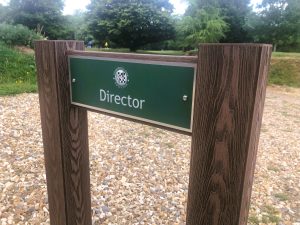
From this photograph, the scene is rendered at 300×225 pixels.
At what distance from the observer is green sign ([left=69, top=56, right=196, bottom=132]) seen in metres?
1.16

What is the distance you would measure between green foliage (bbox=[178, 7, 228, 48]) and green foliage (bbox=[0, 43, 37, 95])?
11.1 m

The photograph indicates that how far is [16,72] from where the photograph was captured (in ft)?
30.6

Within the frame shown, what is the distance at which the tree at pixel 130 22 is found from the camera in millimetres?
21531

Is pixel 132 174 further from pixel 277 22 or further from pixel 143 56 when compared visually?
pixel 277 22

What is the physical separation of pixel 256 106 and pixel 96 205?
2593mm

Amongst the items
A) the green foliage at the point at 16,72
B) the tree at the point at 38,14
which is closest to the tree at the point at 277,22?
the green foliage at the point at 16,72

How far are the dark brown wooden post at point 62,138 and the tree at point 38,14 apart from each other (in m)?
26.4

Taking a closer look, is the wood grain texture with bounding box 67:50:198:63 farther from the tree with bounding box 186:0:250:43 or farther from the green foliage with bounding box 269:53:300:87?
the tree with bounding box 186:0:250:43

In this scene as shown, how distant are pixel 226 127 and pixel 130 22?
844 inches

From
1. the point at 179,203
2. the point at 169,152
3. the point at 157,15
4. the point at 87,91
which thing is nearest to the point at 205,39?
the point at 157,15

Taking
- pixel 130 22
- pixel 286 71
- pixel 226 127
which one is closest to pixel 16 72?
pixel 226 127

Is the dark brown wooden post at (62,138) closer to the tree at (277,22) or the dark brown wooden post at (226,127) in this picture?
the dark brown wooden post at (226,127)

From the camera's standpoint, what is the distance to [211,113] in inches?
42.9

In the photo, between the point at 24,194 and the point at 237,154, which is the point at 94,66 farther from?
the point at 24,194
